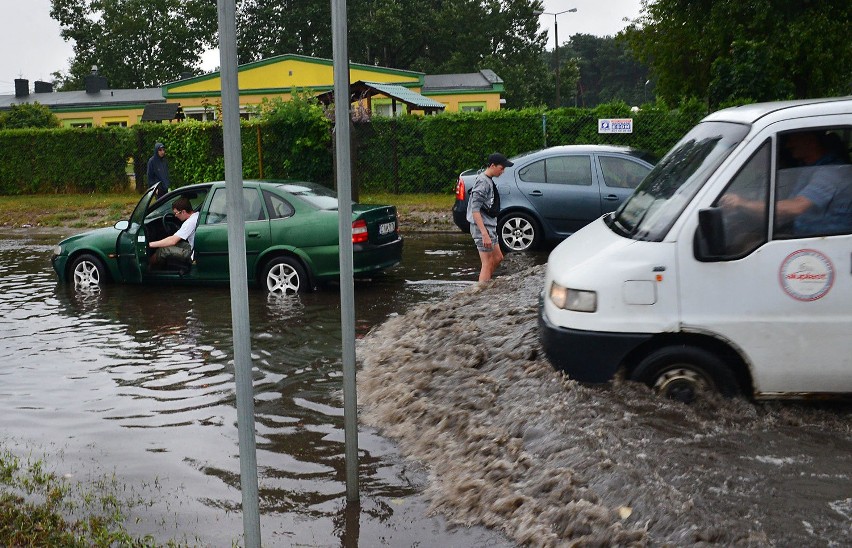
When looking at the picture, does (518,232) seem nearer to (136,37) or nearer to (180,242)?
(180,242)

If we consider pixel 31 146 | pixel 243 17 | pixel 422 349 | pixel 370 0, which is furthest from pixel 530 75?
pixel 422 349

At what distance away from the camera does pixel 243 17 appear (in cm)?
7275

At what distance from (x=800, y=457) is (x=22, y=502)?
4494mm

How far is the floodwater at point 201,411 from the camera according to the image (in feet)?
17.5

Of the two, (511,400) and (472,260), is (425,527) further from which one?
(472,260)

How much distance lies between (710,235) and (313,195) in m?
7.64

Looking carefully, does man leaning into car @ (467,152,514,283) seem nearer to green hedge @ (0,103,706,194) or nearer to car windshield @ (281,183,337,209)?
car windshield @ (281,183,337,209)

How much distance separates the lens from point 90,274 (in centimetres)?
1331

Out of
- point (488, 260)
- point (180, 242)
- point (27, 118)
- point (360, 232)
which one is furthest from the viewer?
point (27, 118)

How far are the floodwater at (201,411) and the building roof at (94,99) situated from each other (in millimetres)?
47101

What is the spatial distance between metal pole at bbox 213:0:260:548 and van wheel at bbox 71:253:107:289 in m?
10.4

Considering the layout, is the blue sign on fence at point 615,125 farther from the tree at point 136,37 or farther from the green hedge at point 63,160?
the tree at point 136,37

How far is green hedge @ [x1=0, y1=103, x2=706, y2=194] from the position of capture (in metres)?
23.1

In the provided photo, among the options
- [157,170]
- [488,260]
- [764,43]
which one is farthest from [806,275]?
[764,43]
